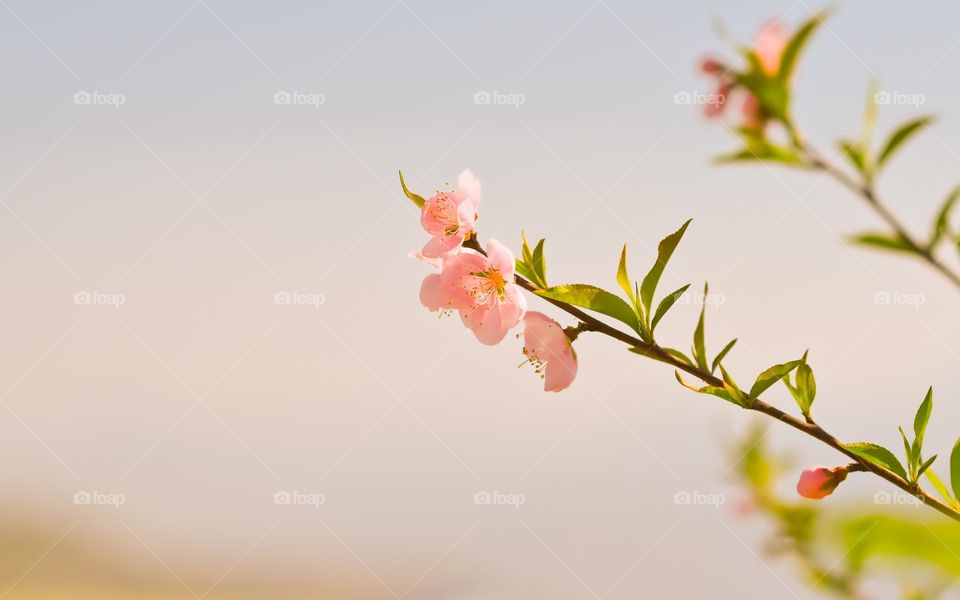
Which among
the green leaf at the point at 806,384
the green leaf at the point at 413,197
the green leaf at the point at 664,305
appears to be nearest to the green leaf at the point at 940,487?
the green leaf at the point at 806,384

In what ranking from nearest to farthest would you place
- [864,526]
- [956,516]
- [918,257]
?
[918,257]
[956,516]
[864,526]

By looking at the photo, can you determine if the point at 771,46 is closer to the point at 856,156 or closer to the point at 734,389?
the point at 856,156

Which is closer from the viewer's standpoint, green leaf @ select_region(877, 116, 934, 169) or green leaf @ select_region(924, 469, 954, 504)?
green leaf @ select_region(877, 116, 934, 169)

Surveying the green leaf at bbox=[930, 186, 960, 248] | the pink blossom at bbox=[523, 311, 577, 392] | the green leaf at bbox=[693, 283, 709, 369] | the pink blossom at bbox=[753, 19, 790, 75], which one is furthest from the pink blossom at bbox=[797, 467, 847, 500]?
the pink blossom at bbox=[753, 19, 790, 75]

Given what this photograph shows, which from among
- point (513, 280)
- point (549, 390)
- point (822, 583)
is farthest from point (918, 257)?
point (822, 583)

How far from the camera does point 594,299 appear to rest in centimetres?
83

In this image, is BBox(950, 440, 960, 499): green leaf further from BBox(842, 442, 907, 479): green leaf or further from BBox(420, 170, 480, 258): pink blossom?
BBox(420, 170, 480, 258): pink blossom

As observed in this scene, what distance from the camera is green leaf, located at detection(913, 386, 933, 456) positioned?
0.80 meters

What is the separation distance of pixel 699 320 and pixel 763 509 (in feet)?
1.73

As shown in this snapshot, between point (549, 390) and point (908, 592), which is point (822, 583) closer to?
point (908, 592)

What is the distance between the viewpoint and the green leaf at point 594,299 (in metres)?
0.82

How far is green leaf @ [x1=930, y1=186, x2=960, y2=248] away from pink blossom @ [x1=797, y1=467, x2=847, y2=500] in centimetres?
38

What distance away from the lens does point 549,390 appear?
1042 mm

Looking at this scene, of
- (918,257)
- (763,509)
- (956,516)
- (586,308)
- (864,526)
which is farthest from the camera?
(763,509)
